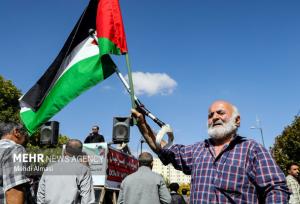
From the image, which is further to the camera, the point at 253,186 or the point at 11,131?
the point at 11,131

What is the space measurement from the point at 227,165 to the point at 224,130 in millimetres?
335

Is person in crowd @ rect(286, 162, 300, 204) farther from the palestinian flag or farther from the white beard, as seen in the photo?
the white beard

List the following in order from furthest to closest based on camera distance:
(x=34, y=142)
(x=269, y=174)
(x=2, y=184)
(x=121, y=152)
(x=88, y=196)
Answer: (x=34, y=142) → (x=121, y=152) → (x=88, y=196) → (x=2, y=184) → (x=269, y=174)

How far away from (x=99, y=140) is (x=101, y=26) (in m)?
7.65

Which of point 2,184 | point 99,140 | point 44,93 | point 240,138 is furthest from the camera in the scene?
point 99,140

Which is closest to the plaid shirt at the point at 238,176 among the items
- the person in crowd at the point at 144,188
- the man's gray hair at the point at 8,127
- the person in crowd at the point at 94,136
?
the man's gray hair at the point at 8,127

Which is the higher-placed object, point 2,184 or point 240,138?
point 240,138

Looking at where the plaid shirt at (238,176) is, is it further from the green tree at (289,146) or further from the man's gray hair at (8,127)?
the green tree at (289,146)

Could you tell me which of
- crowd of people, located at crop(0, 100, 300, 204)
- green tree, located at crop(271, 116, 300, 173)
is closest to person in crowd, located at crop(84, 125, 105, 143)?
crowd of people, located at crop(0, 100, 300, 204)

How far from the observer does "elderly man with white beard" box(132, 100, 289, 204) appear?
10.2 feet

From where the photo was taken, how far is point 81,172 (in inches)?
208

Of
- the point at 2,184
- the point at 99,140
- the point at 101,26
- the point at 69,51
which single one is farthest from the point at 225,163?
the point at 99,140

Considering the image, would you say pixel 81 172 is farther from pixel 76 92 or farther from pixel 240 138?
pixel 240 138

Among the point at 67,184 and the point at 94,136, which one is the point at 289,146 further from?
the point at 67,184
